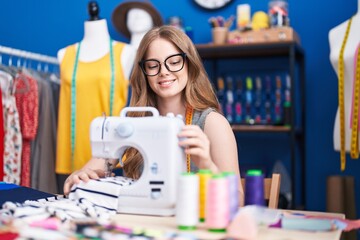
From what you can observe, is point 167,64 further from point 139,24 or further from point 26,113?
point 139,24

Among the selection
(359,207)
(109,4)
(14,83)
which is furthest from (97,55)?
(359,207)

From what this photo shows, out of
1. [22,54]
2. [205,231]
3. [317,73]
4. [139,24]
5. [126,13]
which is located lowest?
[205,231]

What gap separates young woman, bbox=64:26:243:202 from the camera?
5.10 feet

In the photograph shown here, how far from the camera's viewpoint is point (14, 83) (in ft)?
9.79

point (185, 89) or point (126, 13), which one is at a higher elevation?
point (126, 13)

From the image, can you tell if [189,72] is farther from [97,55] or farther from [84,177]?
[97,55]

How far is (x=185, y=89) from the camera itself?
169 cm

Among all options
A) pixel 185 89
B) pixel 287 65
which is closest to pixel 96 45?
pixel 287 65

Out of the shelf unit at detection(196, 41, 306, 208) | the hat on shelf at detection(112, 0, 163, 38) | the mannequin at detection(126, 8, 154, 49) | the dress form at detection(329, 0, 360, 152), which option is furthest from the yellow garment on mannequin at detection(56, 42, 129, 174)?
the dress form at detection(329, 0, 360, 152)

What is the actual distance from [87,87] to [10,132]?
538 mm

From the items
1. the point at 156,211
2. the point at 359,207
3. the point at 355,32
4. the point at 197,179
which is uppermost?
the point at 355,32

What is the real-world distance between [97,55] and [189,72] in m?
1.50

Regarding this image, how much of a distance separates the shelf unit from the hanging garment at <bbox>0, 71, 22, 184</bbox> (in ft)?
4.05

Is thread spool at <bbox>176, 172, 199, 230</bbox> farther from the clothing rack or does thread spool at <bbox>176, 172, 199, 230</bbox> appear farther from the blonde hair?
the clothing rack
